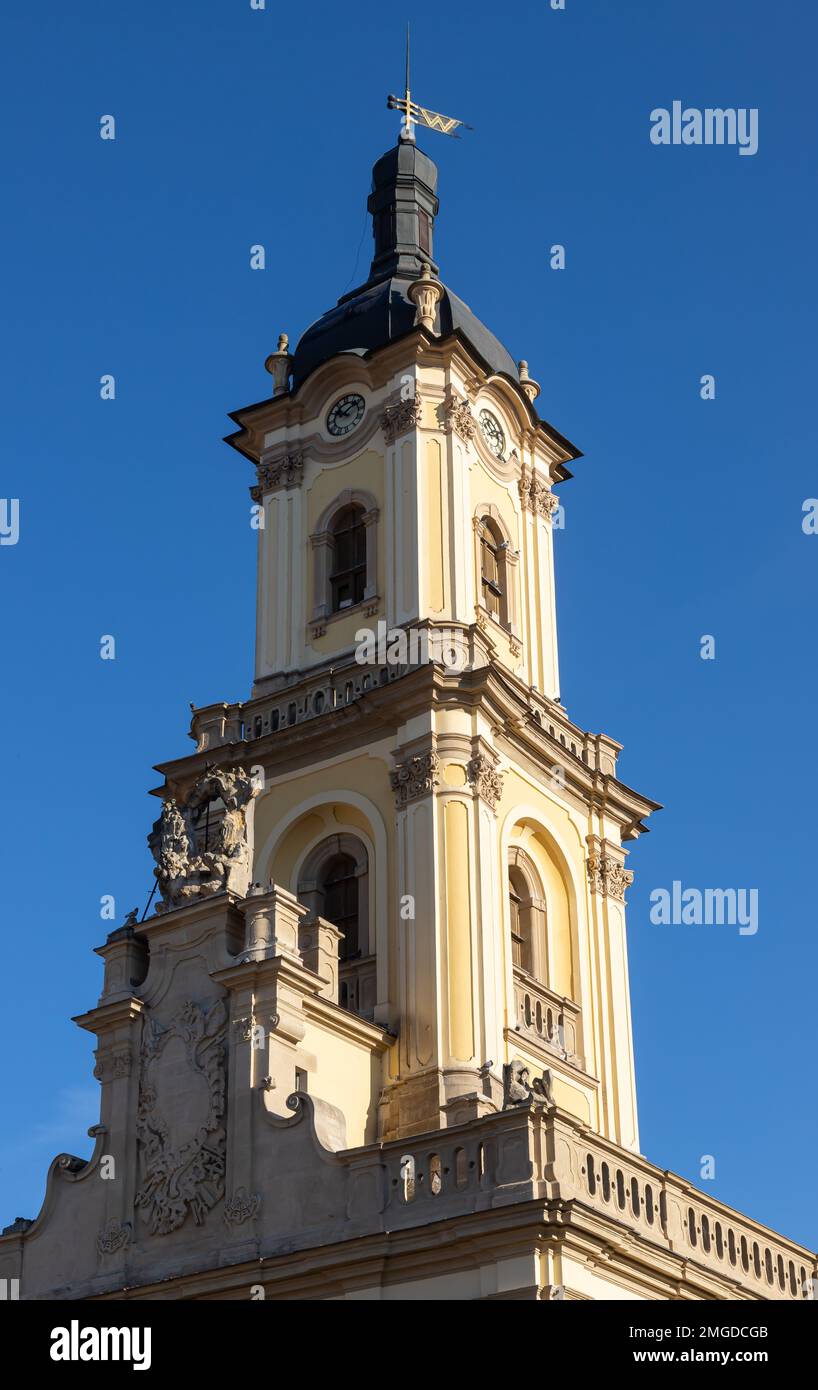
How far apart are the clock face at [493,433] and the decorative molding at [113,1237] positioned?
50.7 ft

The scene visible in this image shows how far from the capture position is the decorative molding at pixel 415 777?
30875 millimetres

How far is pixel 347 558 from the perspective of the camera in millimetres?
35656

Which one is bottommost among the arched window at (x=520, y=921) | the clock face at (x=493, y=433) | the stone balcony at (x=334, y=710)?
the arched window at (x=520, y=921)

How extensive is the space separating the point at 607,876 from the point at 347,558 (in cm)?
699

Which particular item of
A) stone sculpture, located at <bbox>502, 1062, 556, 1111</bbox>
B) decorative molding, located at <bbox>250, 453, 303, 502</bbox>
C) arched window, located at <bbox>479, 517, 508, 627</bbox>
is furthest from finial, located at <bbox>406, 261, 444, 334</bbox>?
stone sculpture, located at <bbox>502, 1062, 556, 1111</bbox>

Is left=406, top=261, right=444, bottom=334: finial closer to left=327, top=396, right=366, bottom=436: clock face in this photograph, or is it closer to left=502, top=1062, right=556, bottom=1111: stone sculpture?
left=327, top=396, right=366, bottom=436: clock face

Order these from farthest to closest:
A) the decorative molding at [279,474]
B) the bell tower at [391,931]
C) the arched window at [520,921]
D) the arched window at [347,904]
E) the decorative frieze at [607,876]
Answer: the decorative molding at [279,474], the decorative frieze at [607,876], the arched window at [520,921], the arched window at [347,904], the bell tower at [391,931]

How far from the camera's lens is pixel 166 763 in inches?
1330

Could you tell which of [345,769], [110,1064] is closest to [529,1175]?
[110,1064]

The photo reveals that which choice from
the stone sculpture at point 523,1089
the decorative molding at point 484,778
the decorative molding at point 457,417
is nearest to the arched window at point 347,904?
the decorative molding at point 484,778

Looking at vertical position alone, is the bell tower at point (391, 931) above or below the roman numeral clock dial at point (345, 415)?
below

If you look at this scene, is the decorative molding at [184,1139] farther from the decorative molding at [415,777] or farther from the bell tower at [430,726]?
the decorative molding at [415,777]
